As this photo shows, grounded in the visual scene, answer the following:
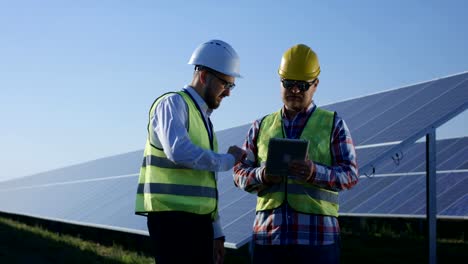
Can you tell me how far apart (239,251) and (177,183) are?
29.5 feet

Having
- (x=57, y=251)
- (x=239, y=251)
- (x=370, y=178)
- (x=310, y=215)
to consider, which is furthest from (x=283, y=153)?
(x=370, y=178)

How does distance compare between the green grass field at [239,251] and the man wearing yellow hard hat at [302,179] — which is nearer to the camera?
the man wearing yellow hard hat at [302,179]

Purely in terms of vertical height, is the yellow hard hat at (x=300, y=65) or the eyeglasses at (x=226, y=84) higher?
the yellow hard hat at (x=300, y=65)

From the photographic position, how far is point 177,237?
3818mm

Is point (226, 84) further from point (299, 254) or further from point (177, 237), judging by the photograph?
point (299, 254)

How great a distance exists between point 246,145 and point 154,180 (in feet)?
2.41

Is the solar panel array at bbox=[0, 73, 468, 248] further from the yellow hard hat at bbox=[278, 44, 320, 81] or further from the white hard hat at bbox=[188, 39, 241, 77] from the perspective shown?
the white hard hat at bbox=[188, 39, 241, 77]

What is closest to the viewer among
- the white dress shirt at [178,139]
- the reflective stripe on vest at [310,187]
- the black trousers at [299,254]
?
the white dress shirt at [178,139]

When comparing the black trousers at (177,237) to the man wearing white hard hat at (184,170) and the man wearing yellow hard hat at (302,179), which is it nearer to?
the man wearing white hard hat at (184,170)

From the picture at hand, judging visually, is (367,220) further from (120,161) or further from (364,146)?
(364,146)

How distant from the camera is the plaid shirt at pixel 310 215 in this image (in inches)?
156

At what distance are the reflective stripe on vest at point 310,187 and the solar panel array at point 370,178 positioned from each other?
3356 mm

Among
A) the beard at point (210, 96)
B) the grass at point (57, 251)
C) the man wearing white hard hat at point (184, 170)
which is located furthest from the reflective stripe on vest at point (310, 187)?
the grass at point (57, 251)

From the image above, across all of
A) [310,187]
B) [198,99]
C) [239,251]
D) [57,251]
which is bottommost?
[57,251]
